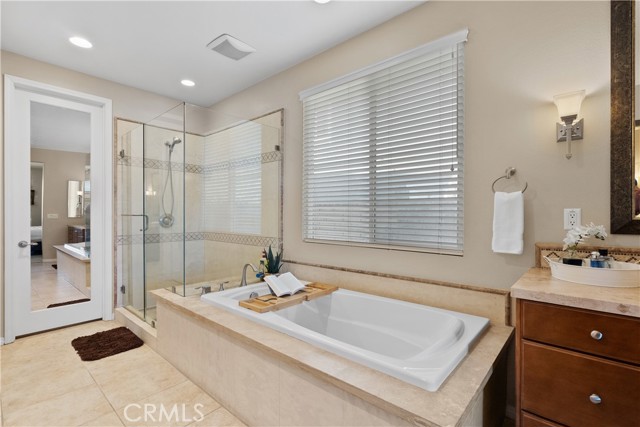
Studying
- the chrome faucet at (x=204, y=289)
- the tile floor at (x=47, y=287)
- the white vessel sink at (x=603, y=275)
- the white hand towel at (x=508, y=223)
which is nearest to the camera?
the white vessel sink at (x=603, y=275)

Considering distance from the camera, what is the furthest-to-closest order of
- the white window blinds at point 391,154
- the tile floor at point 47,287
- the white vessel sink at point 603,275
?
the tile floor at point 47,287 < the white window blinds at point 391,154 < the white vessel sink at point 603,275

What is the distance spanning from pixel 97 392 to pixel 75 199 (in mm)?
2038

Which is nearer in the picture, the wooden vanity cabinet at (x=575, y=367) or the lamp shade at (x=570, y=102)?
the wooden vanity cabinet at (x=575, y=367)

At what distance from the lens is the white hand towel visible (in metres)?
1.73

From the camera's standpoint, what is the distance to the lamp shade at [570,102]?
1575mm

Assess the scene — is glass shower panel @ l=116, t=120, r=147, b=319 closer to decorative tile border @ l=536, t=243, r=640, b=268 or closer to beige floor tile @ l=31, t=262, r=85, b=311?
beige floor tile @ l=31, t=262, r=85, b=311

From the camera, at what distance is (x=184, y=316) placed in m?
Result: 2.22

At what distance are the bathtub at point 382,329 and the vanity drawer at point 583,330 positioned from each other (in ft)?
Answer: 1.07

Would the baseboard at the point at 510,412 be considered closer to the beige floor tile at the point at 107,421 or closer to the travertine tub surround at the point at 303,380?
the travertine tub surround at the point at 303,380

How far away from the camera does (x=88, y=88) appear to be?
3217 millimetres

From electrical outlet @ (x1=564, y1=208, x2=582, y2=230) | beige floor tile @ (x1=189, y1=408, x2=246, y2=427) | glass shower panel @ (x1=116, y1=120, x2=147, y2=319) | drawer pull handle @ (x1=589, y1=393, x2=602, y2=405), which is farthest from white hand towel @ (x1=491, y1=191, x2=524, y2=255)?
glass shower panel @ (x1=116, y1=120, x2=147, y2=319)

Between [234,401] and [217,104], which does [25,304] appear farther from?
[217,104]

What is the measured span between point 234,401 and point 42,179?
283 centimetres

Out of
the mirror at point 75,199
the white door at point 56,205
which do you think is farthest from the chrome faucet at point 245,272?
the mirror at point 75,199
